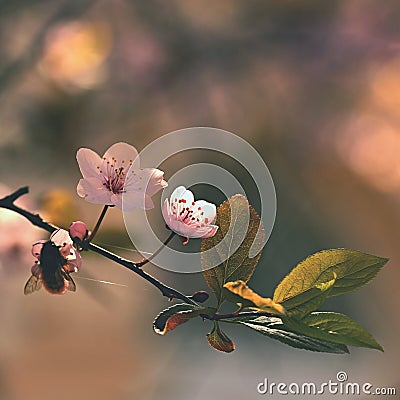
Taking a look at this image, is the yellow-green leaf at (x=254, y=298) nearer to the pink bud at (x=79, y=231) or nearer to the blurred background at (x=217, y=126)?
the pink bud at (x=79, y=231)

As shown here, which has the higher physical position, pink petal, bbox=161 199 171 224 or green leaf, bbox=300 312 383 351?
pink petal, bbox=161 199 171 224

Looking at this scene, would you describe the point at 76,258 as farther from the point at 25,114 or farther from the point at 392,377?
the point at 392,377

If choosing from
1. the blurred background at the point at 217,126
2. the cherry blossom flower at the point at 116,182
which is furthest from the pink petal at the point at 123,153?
the blurred background at the point at 217,126

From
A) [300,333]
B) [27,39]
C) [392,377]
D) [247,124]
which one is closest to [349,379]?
[392,377]

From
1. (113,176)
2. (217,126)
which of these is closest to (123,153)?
(113,176)

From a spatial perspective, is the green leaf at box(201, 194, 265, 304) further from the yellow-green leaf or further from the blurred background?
the blurred background

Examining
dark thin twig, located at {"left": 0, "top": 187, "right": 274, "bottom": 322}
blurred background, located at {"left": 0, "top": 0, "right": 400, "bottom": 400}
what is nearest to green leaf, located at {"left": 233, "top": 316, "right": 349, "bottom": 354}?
dark thin twig, located at {"left": 0, "top": 187, "right": 274, "bottom": 322}
